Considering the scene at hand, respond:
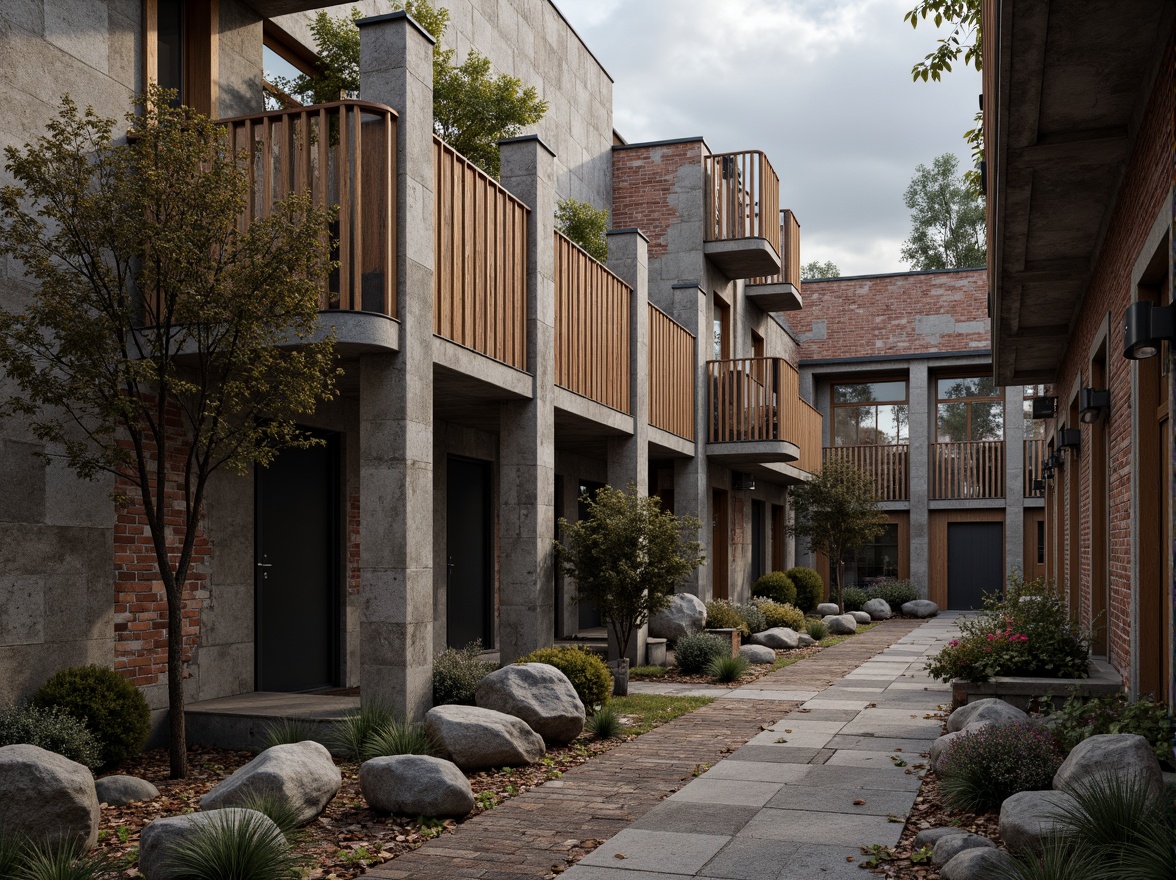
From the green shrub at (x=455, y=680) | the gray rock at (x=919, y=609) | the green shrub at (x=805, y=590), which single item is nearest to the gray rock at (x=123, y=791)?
the green shrub at (x=455, y=680)

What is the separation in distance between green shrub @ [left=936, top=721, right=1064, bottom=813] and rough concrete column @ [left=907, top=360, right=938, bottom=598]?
2330cm

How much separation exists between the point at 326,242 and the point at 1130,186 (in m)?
5.53

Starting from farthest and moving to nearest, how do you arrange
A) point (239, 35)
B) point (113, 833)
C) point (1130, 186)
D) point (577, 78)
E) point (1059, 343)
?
point (577, 78), point (1059, 343), point (239, 35), point (1130, 186), point (113, 833)

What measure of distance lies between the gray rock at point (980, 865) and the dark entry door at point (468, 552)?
939cm

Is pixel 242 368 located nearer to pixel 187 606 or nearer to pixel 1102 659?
pixel 187 606

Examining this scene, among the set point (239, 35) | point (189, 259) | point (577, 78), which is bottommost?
point (189, 259)

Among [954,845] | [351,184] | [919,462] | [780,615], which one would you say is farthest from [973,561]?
[954,845]

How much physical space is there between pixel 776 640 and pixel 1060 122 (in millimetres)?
12720

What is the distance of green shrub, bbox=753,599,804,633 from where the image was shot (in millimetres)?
19969

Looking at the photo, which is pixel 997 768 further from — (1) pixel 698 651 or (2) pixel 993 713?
(1) pixel 698 651

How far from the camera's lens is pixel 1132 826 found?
5.26m

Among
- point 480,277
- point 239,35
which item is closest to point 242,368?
point 480,277

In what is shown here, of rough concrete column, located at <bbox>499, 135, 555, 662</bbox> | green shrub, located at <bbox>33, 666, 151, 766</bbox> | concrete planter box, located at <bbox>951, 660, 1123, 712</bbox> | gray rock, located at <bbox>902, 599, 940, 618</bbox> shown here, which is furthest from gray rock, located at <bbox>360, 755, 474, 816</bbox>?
gray rock, located at <bbox>902, 599, 940, 618</bbox>

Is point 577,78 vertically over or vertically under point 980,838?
over
